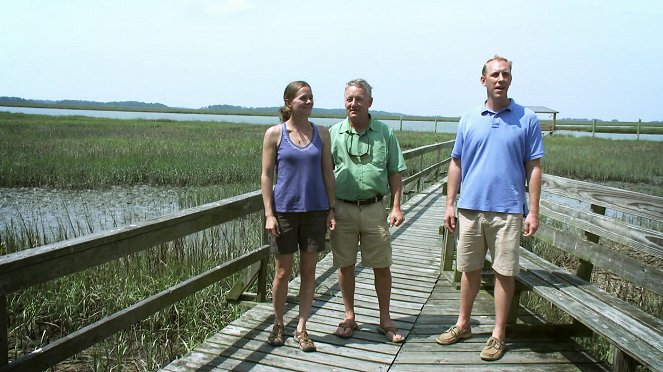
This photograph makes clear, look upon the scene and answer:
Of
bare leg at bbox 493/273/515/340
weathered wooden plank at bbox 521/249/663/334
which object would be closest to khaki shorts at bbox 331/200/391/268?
bare leg at bbox 493/273/515/340

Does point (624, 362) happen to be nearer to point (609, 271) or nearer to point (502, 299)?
point (502, 299)

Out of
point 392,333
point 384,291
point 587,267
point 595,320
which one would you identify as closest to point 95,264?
point 384,291

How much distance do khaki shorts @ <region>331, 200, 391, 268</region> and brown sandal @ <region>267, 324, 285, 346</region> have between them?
0.52 meters

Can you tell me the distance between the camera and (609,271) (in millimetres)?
3562

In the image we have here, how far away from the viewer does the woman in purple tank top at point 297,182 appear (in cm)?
295

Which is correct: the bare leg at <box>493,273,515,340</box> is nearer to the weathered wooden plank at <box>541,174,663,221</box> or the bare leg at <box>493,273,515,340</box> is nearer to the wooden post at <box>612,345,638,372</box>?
the wooden post at <box>612,345,638,372</box>

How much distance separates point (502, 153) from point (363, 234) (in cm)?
92

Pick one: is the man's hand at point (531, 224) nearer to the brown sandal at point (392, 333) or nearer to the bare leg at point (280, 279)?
the brown sandal at point (392, 333)

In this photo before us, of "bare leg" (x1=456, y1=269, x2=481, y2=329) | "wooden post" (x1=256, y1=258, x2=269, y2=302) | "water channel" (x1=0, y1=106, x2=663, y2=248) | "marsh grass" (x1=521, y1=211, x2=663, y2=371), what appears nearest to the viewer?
"bare leg" (x1=456, y1=269, x2=481, y2=329)

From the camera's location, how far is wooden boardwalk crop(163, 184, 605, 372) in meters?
3.00

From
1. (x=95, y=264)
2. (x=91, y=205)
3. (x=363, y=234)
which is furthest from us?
(x=91, y=205)

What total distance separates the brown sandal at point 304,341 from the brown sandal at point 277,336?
9cm

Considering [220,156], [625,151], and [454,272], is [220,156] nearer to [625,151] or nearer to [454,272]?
[454,272]

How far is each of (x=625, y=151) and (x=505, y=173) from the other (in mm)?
23259
